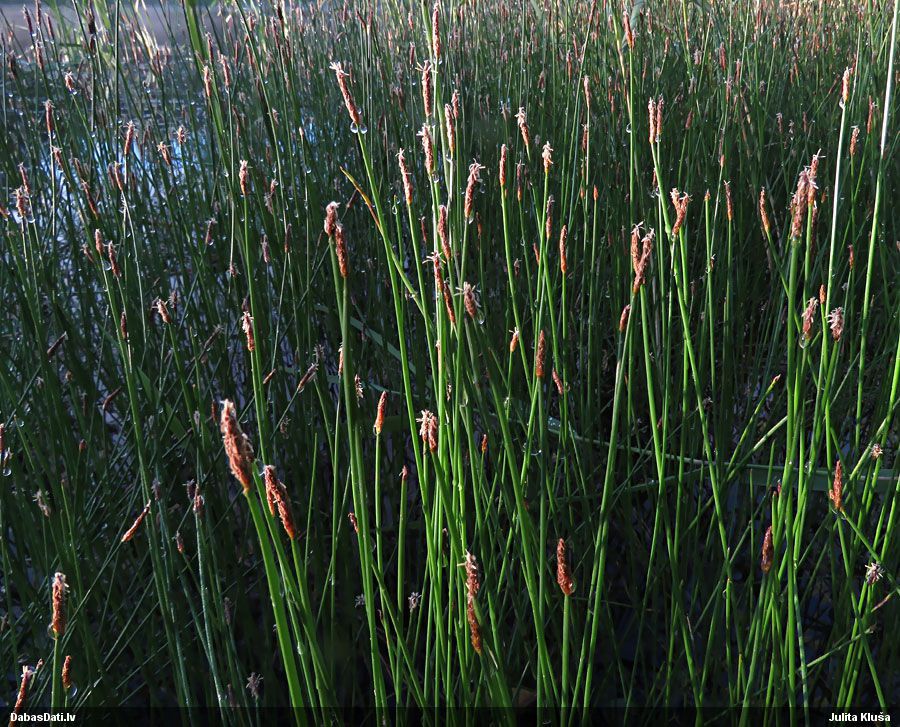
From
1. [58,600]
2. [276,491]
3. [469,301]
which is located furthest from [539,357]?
[58,600]

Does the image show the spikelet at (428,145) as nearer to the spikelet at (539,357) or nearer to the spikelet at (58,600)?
the spikelet at (539,357)

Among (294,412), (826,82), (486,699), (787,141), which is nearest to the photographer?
(486,699)

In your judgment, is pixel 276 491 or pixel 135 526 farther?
pixel 135 526

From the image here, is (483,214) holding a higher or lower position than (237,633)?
higher

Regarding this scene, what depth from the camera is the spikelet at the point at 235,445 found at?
393 mm

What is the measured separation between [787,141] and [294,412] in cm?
160

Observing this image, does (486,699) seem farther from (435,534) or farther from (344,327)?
(344,327)

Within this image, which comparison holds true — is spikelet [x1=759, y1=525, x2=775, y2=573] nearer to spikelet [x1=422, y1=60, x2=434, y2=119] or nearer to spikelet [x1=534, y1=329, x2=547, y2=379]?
spikelet [x1=534, y1=329, x2=547, y2=379]

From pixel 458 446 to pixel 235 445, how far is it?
0.28 metres

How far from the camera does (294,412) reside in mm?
1287

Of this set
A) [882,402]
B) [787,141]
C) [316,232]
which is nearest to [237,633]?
[316,232]

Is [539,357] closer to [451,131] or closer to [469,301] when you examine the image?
[469,301]

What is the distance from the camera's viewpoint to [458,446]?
Result: 2.17 ft

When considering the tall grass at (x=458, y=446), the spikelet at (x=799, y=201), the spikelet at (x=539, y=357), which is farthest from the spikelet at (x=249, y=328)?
the spikelet at (x=799, y=201)
